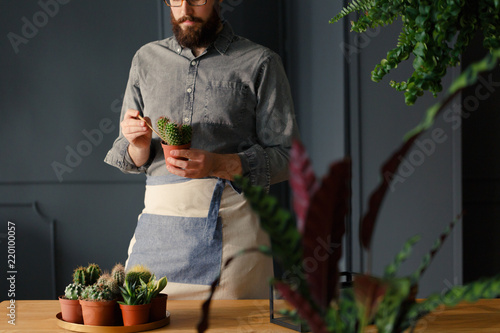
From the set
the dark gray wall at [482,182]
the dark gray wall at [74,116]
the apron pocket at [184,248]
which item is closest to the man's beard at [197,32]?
the apron pocket at [184,248]

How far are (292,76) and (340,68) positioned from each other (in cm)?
65

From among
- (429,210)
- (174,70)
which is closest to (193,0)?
(174,70)

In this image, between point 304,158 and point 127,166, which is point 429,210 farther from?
point 304,158

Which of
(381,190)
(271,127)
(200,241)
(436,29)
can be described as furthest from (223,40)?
(381,190)

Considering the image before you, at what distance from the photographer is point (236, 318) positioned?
3.57 ft

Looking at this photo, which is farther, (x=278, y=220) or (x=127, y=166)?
(x=127, y=166)

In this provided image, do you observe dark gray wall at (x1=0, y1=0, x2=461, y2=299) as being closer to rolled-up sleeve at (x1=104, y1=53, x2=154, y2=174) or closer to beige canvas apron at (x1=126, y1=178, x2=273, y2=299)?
rolled-up sleeve at (x1=104, y1=53, x2=154, y2=174)

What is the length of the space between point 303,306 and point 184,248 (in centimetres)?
119

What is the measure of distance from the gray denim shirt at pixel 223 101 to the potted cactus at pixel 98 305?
79cm

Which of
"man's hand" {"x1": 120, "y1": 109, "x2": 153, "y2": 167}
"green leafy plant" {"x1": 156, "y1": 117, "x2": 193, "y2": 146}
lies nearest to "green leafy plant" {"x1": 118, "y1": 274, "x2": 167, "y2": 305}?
"green leafy plant" {"x1": 156, "y1": 117, "x2": 193, "y2": 146}

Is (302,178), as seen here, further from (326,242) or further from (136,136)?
(136,136)

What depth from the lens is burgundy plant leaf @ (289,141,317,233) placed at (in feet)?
1.58

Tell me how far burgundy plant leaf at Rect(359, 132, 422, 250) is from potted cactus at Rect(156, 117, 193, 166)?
3.29 ft

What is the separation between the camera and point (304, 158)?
48 cm
